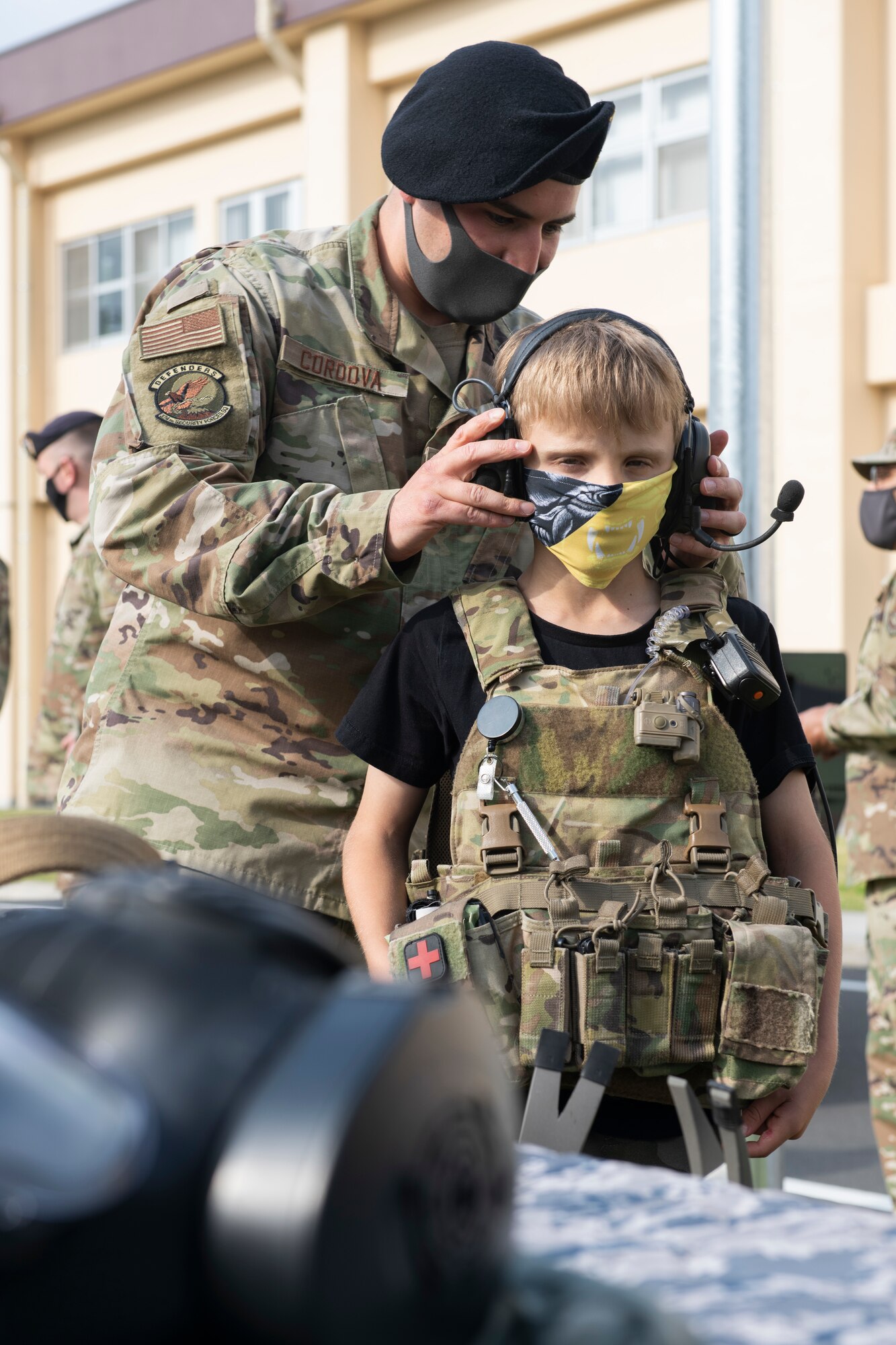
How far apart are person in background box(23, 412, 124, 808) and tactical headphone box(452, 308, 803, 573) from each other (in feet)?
9.90

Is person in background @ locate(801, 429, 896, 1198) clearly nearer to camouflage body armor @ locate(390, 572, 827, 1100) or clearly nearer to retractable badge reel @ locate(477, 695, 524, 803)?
camouflage body armor @ locate(390, 572, 827, 1100)

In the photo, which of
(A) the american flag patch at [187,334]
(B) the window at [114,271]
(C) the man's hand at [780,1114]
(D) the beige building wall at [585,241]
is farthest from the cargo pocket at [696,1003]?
(B) the window at [114,271]

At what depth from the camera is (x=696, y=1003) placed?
1.87 m

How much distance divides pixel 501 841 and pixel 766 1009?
398 mm

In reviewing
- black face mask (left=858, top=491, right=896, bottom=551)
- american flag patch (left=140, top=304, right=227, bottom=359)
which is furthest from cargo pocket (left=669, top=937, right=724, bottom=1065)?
black face mask (left=858, top=491, right=896, bottom=551)

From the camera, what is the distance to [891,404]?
11.7m

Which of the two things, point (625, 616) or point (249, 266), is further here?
point (249, 266)

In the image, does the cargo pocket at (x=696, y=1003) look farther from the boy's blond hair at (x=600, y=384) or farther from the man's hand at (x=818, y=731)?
the man's hand at (x=818, y=731)

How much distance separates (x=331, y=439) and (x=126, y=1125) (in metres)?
1.81

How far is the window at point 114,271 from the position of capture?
17078mm

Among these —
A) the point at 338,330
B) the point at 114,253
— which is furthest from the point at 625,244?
the point at 338,330

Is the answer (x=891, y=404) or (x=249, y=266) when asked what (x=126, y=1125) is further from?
(x=891, y=404)

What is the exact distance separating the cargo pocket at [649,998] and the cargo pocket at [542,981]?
82 millimetres

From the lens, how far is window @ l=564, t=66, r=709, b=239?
1295 centimetres
